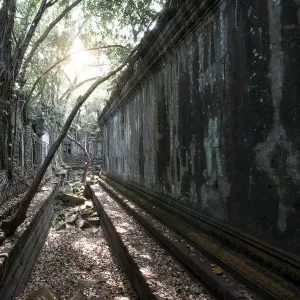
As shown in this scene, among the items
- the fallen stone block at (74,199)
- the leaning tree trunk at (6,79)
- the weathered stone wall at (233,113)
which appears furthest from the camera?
Result: the fallen stone block at (74,199)

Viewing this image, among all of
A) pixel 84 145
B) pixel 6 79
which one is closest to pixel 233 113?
pixel 6 79

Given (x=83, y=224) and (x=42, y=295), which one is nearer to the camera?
(x=42, y=295)

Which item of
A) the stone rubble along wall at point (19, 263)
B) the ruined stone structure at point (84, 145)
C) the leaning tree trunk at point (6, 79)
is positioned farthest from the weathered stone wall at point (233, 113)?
the ruined stone structure at point (84, 145)

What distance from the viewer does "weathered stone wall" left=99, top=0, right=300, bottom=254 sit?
188 cm

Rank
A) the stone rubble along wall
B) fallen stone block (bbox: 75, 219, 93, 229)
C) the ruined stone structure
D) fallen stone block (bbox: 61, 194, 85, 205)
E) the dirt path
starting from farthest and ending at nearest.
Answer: the ruined stone structure, fallen stone block (bbox: 61, 194, 85, 205), fallen stone block (bbox: 75, 219, 93, 229), the dirt path, the stone rubble along wall

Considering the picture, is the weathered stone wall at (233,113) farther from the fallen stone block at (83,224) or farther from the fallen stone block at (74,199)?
the fallen stone block at (74,199)

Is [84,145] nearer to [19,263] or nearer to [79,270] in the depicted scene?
[79,270]

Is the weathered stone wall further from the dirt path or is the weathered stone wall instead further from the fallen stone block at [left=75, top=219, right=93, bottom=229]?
the fallen stone block at [left=75, top=219, right=93, bottom=229]

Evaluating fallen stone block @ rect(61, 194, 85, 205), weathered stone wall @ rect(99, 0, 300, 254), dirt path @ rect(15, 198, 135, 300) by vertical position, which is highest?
weathered stone wall @ rect(99, 0, 300, 254)

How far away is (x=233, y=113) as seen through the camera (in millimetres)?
2473

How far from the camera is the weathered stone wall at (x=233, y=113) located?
6.16 feet

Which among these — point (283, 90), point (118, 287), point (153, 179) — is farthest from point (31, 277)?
point (283, 90)

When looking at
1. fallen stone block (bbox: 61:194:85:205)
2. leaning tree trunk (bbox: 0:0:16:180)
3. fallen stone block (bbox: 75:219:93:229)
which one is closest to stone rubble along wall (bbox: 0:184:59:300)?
fallen stone block (bbox: 75:219:93:229)

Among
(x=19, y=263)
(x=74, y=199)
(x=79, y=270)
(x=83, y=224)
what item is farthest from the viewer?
(x=74, y=199)
